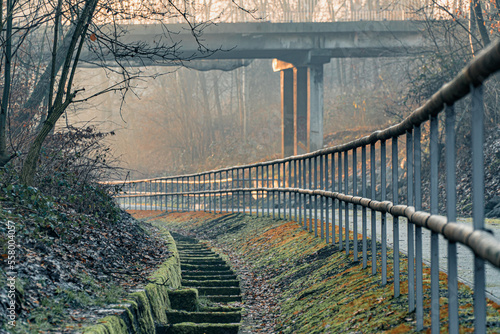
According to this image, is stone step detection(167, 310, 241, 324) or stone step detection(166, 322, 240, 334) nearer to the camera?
stone step detection(166, 322, 240, 334)

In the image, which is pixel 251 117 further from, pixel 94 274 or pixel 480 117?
pixel 480 117

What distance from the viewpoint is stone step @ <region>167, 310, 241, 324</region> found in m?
8.37

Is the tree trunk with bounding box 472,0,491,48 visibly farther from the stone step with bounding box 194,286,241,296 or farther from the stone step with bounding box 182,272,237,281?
the stone step with bounding box 194,286,241,296

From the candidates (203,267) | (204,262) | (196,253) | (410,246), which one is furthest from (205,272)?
(410,246)

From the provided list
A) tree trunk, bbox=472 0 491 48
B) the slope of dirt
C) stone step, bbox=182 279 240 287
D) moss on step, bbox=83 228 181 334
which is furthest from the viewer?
tree trunk, bbox=472 0 491 48

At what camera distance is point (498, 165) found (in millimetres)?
17391

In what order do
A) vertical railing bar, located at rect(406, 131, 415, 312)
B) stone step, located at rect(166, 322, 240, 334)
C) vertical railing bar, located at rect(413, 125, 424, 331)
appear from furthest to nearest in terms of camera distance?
stone step, located at rect(166, 322, 240, 334), vertical railing bar, located at rect(406, 131, 415, 312), vertical railing bar, located at rect(413, 125, 424, 331)

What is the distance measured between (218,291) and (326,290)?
332 cm

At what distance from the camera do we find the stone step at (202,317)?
27.5ft

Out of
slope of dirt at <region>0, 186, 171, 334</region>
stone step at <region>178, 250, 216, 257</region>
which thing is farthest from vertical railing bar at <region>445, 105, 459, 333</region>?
stone step at <region>178, 250, 216, 257</region>

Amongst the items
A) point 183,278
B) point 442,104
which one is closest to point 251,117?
point 183,278

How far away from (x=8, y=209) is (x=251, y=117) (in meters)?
49.0

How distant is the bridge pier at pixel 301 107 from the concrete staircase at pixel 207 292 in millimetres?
17215

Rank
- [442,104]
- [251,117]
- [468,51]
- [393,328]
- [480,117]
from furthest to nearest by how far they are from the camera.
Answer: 1. [251,117]
2. [468,51]
3. [393,328]
4. [442,104]
5. [480,117]
